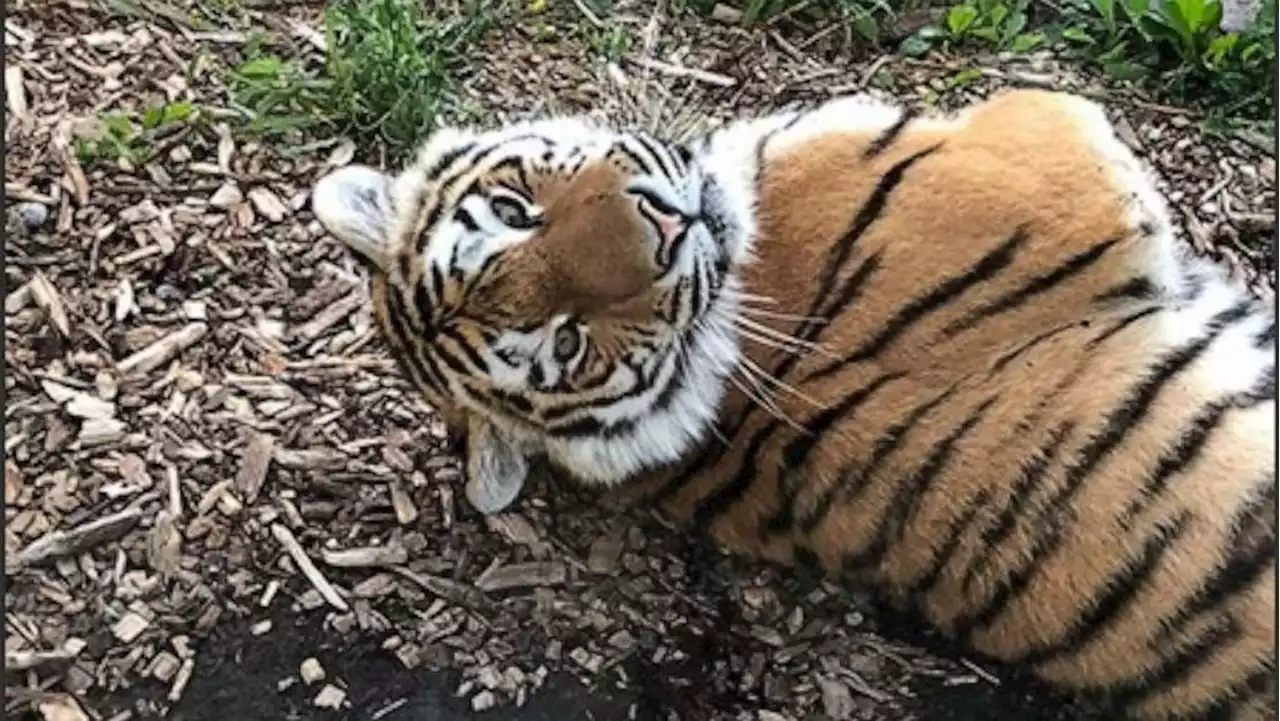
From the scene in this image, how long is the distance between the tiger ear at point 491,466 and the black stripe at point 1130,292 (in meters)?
0.82

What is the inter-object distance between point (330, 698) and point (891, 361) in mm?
887

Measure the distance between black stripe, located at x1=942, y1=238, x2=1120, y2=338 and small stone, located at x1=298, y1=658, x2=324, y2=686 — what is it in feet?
3.17

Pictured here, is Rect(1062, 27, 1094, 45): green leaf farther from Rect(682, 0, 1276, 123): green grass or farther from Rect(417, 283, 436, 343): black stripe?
Rect(417, 283, 436, 343): black stripe

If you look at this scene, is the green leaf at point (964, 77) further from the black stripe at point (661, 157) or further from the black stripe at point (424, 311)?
Result: the black stripe at point (424, 311)

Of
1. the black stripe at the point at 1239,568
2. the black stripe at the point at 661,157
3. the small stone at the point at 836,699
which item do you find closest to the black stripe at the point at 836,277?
the black stripe at the point at 661,157

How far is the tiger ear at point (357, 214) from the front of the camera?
2.90 metres

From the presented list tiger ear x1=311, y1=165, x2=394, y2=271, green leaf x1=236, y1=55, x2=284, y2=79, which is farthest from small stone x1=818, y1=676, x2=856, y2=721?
green leaf x1=236, y1=55, x2=284, y2=79

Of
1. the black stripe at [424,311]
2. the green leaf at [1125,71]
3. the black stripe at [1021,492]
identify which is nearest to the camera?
the black stripe at [1021,492]

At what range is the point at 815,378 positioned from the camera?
2.80 m

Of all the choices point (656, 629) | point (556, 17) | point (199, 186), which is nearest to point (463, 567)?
point (656, 629)

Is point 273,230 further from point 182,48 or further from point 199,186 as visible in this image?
point 182,48

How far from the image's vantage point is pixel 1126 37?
3680 mm

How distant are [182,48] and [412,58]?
46 centimetres

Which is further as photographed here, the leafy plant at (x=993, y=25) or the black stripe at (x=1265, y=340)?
the leafy plant at (x=993, y=25)
